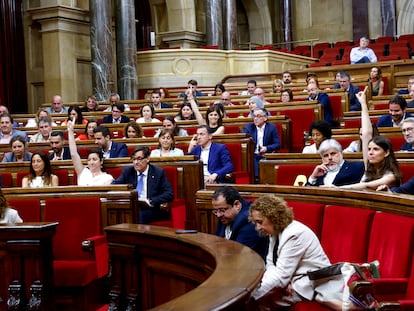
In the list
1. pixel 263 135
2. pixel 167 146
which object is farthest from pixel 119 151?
pixel 263 135

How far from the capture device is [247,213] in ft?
10.7

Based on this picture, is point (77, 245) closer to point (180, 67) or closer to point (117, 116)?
point (117, 116)

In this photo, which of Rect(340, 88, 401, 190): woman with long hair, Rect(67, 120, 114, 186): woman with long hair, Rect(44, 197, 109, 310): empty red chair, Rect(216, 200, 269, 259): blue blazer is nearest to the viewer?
Rect(216, 200, 269, 259): blue blazer

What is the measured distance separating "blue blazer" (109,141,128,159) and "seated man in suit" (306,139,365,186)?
2.09m

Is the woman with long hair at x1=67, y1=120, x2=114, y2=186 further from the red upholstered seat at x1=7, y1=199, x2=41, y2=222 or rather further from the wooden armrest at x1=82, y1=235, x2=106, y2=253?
the wooden armrest at x1=82, y1=235, x2=106, y2=253

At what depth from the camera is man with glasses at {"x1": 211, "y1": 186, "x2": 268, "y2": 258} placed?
3.20m

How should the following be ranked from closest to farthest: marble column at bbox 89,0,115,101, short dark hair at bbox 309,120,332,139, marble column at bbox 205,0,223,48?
short dark hair at bbox 309,120,332,139 < marble column at bbox 89,0,115,101 < marble column at bbox 205,0,223,48

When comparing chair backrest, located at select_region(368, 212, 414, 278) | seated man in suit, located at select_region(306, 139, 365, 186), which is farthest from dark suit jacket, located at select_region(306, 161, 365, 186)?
chair backrest, located at select_region(368, 212, 414, 278)

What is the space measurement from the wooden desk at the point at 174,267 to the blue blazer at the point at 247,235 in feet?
1.31

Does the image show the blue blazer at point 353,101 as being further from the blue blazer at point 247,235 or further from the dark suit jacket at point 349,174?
the blue blazer at point 247,235

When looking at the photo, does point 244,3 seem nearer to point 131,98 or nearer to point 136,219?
point 131,98

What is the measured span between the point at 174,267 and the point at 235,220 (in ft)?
1.85

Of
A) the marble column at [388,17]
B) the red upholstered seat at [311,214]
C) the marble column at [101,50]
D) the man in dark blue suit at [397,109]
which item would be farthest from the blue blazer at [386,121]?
the marble column at [388,17]

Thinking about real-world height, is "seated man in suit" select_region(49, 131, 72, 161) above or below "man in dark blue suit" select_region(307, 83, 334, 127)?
below
